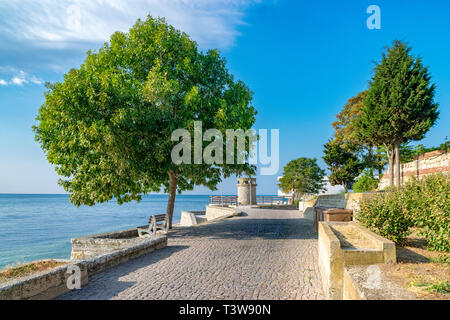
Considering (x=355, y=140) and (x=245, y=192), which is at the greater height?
(x=355, y=140)

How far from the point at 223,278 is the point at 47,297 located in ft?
11.0

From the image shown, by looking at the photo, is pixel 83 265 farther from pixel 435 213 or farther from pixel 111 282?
pixel 435 213

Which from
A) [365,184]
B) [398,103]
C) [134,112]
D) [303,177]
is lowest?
[365,184]

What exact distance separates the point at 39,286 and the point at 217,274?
3.51m

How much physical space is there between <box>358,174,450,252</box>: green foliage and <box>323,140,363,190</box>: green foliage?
2149 cm

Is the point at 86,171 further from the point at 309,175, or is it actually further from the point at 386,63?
the point at 309,175

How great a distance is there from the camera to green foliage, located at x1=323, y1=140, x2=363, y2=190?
1177 inches

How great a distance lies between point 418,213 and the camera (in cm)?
726

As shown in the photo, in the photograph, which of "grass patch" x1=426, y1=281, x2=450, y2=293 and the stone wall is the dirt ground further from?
the stone wall

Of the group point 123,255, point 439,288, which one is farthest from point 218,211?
point 439,288

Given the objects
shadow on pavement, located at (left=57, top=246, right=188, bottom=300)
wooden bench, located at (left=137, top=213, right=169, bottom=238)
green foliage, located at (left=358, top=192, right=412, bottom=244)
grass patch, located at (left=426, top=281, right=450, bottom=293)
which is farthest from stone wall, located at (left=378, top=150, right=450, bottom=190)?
shadow on pavement, located at (left=57, top=246, right=188, bottom=300)

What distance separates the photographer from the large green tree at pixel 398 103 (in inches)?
797

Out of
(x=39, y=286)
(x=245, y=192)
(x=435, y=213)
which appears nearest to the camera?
(x=39, y=286)
